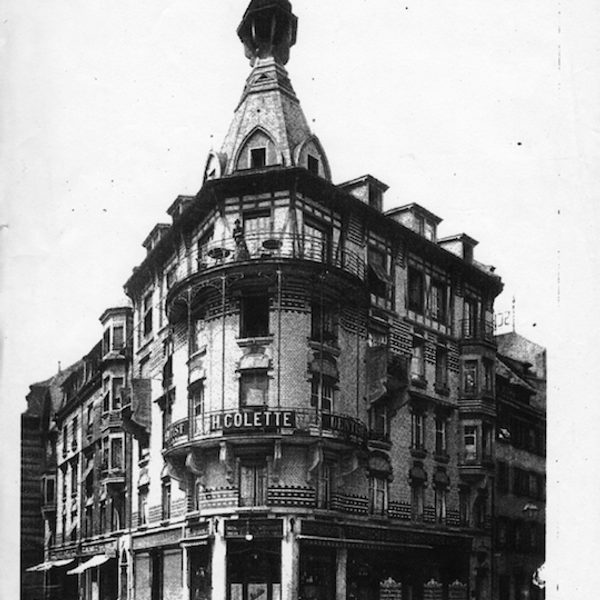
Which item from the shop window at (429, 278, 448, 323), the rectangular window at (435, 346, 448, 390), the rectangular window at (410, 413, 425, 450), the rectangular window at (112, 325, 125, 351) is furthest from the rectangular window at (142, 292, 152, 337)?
the rectangular window at (435, 346, 448, 390)

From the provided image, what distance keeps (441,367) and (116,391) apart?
25.9ft

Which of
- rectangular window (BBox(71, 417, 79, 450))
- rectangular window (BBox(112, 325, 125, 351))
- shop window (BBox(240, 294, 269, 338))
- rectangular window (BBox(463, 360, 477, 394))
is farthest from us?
rectangular window (BBox(71, 417, 79, 450))

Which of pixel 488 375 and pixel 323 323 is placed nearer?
pixel 323 323

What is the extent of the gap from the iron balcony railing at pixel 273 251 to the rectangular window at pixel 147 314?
1.67 metres

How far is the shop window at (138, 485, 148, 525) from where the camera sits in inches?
771

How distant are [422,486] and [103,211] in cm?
901

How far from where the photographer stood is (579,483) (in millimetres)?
8078

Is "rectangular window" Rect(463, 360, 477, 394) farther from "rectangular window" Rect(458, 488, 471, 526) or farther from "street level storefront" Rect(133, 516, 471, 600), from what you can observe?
"street level storefront" Rect(133, 516, 471, 600)

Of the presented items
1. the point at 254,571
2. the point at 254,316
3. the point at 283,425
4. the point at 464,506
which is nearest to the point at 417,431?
the point at 464,506

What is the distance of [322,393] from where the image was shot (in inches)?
638

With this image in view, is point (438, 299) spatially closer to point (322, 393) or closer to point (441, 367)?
point (441, 367)

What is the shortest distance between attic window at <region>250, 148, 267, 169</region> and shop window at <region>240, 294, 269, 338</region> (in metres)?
2.32

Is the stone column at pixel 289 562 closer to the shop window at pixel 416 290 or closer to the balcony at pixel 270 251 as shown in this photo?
the balcony at pixel 270 251

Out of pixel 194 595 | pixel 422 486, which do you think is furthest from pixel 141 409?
pixel 422 486
